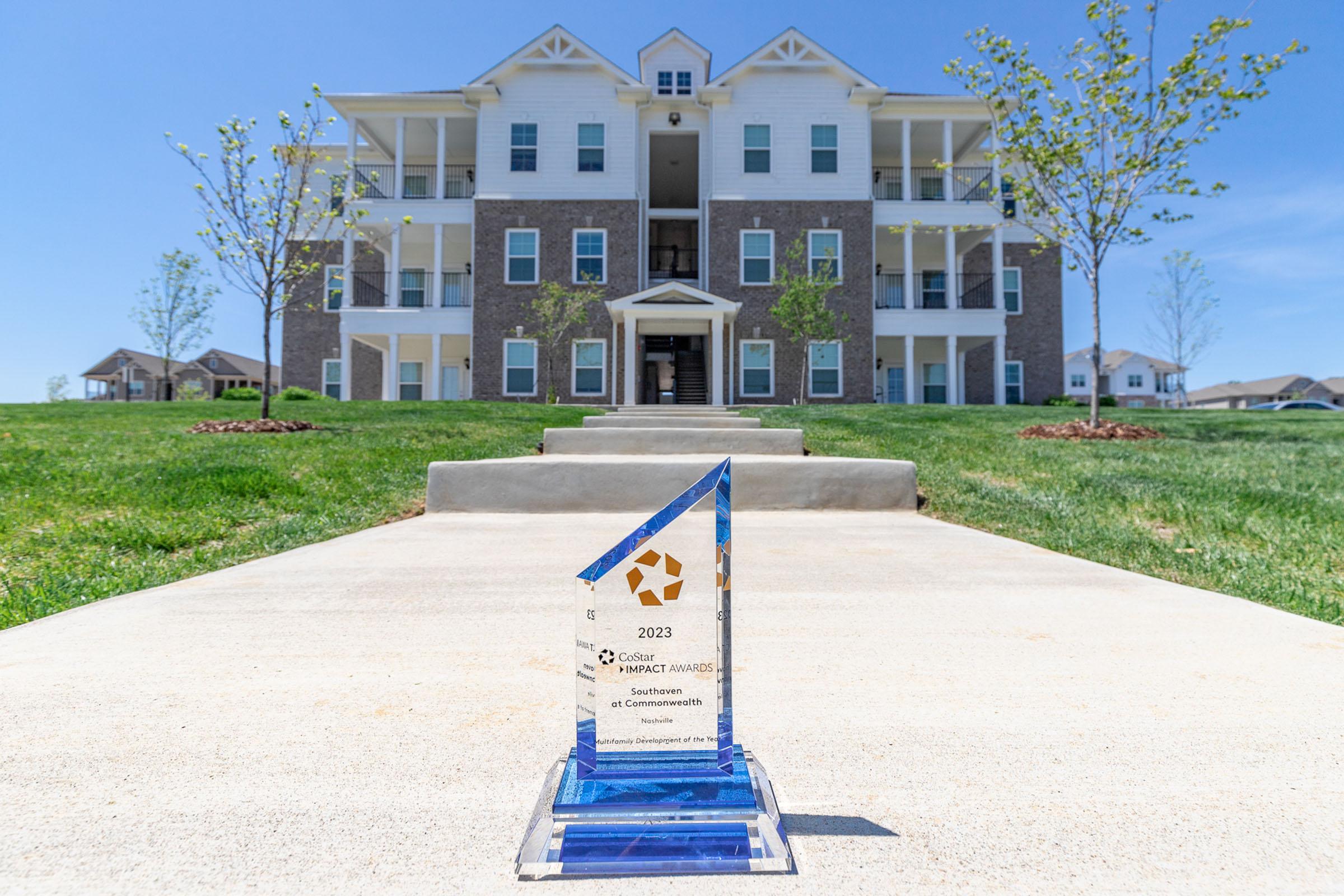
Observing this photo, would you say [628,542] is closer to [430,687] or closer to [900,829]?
[900,829]

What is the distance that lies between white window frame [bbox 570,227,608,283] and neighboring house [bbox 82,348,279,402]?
45524 mm

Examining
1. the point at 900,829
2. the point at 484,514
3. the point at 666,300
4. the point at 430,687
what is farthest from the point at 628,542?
the point at 666,300

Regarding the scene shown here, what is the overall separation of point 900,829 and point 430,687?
1307 millimetres

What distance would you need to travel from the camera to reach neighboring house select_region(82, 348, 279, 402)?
175ft

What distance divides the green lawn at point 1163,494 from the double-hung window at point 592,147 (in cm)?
1197

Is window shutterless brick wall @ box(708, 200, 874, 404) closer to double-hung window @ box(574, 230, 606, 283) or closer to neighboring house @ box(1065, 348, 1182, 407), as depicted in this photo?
double-hung window @ box(574, 230, 606, 283)

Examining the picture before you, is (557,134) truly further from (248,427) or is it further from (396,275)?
(248,427)

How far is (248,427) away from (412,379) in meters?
14.7

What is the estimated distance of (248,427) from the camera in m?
8.85

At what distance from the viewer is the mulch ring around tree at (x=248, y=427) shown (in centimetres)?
881

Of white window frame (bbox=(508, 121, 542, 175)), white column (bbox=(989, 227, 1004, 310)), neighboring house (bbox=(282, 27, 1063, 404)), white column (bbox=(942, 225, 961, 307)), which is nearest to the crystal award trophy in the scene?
neighboring house (bbox=(282, 27, 1063, 404))

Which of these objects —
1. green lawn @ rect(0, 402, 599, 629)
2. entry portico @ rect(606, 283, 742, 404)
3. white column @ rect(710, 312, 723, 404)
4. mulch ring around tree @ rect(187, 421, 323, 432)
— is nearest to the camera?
green lawn @ rect(0, 402, 599, 629)

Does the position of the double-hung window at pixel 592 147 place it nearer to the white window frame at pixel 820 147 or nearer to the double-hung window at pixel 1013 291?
the white window frame at pixel 820 147

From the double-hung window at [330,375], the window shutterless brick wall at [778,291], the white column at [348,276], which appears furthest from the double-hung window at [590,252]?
the double-hung window at [330,375]
